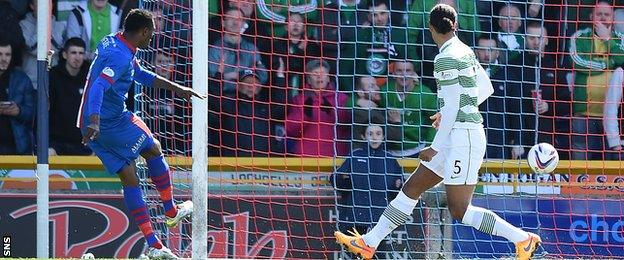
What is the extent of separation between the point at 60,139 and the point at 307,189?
2.38 metres

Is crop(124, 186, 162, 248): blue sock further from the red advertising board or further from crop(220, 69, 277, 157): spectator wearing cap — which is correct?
the red advertising board

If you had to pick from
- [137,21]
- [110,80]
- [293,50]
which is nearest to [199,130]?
[110,80]

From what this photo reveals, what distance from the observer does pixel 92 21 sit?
1253cm

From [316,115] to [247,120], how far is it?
645 mm

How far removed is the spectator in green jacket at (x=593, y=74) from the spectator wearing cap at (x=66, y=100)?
15.2ft

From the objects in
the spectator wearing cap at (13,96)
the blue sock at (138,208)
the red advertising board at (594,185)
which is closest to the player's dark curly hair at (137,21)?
the blue sock at (138,208)

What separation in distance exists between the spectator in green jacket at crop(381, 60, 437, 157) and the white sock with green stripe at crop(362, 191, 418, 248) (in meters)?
3.25

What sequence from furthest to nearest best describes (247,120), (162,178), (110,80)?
(247,120), (162,178), (110,80)

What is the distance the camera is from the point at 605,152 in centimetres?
1275

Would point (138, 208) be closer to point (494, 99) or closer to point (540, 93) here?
point (494, 99)

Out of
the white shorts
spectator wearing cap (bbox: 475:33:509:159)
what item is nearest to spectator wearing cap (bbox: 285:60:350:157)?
spectator wearing cap (bbox: 475:33:509:159)

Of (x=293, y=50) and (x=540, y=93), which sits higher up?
(x=293, y=50)

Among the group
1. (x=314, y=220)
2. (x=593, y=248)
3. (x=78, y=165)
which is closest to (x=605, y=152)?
(x=593, y=248)

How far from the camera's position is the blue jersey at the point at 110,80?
9.07 meters
